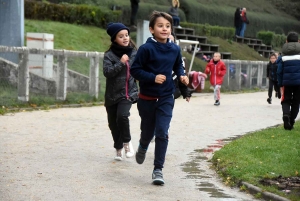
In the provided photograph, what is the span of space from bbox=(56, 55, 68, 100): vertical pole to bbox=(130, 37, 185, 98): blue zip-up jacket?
10.4m

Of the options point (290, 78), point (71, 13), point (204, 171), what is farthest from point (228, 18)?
point (204, 171)

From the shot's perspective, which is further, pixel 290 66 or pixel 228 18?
pixel 228 18

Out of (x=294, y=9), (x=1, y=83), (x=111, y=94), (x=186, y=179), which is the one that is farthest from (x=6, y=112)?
(x=294, y=9)

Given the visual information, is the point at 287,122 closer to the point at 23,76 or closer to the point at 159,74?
the point at 159,74

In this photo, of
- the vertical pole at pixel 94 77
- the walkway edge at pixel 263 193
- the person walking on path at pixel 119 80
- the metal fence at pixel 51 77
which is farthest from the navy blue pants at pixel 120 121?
the vertical pole at pixel 94 77

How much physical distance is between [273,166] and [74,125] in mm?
5843

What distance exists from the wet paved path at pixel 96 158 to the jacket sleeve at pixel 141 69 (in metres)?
1.14

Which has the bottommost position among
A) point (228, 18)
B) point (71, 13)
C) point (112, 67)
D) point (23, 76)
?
point (23, 76)

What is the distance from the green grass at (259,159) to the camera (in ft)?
30.9

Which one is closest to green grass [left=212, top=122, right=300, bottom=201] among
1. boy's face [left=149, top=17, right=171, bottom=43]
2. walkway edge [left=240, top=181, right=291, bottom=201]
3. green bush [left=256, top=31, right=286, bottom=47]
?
walkway edge [left=240, top=181, right=291, bottom=201]

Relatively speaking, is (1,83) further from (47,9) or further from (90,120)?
(47,9)

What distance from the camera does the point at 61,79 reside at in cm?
1942

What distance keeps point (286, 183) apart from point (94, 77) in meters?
12.3

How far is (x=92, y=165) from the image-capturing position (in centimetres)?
1034
